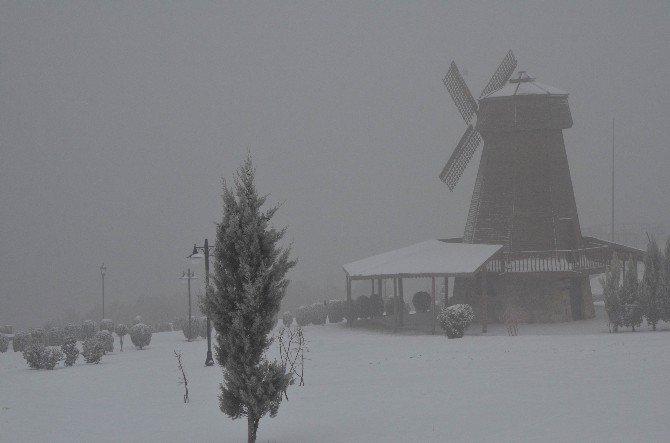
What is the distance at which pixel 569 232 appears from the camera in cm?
3675

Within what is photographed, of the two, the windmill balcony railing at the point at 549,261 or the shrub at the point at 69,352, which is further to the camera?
the windmill balcony railing at the point at 549,261

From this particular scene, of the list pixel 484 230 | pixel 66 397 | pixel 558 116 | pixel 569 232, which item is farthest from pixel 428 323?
pixel 66 397

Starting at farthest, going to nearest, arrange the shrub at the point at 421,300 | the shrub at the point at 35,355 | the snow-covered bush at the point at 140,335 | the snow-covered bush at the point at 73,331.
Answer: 1. the shrub at the point at 421,300
2. the snow-covered bush at the point at 73,331
3. the snow-covered bush at the point at 140,335
4. the shrub at the point at 35,355

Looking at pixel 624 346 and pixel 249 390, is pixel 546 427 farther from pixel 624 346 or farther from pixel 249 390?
pixel 624 346

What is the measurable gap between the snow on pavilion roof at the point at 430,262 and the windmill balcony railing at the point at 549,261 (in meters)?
0.99

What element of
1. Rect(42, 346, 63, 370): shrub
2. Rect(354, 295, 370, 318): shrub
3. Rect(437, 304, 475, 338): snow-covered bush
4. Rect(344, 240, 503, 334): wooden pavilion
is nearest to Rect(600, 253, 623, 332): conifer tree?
Rect(344, 240, 503, 334): wooden pavilion

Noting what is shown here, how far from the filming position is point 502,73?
1660 inches

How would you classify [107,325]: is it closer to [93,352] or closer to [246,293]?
[93,352]

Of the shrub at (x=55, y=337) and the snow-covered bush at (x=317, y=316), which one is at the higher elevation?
the snow-covered bush at (x=317, y=316)

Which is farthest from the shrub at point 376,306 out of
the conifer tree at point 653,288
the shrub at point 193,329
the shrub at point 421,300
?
the conifer tree at point 653,288

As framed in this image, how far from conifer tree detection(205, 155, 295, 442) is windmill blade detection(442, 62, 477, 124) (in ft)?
94.7

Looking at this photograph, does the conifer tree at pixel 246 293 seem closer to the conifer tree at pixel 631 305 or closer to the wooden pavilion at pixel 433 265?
the wooden pavilion at pixel 433 265

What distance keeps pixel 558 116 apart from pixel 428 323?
1172 centimetres

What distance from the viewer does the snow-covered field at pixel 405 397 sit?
14.3 m
